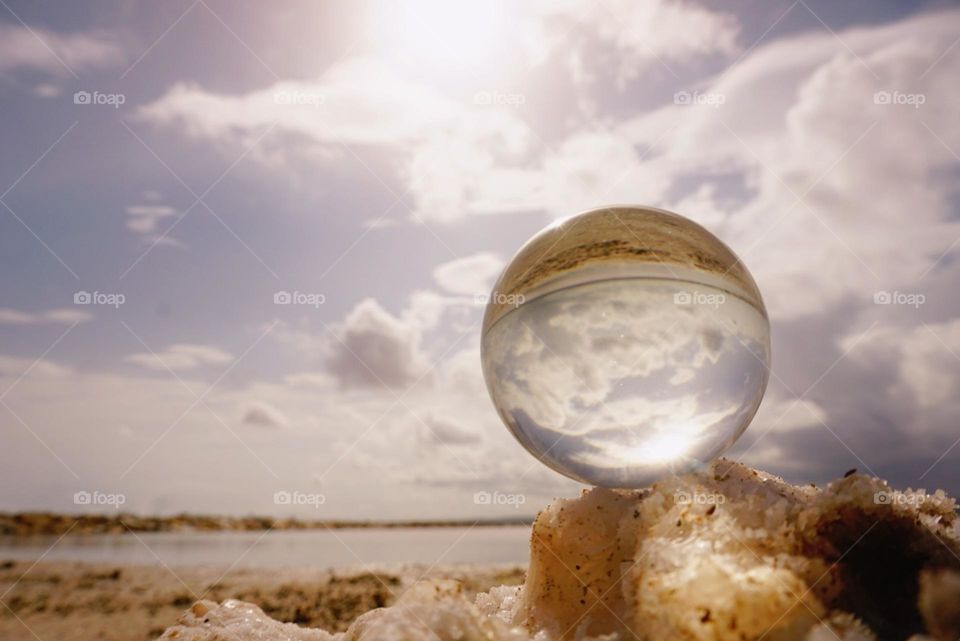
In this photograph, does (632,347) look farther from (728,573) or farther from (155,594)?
(155,594)

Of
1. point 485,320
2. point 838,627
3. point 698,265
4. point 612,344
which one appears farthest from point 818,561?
point 485,320

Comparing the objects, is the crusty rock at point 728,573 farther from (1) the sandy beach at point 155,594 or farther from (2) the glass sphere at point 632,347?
(1) the sandy beach at point 155,594

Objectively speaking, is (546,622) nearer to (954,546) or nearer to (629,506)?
(629,506)

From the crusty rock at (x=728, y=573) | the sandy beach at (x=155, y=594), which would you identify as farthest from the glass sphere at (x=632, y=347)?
the sandy beach at (x=155, y=594)

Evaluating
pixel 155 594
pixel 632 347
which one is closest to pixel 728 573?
pixel 632 347

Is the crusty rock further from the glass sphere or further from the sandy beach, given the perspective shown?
the sandy beach

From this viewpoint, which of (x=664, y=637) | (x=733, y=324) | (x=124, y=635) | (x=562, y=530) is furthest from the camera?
(x=124, y=635)

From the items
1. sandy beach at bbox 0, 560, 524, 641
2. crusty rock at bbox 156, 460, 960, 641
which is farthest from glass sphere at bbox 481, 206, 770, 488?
sandy beach at bbox 0, 560, 524, 641
